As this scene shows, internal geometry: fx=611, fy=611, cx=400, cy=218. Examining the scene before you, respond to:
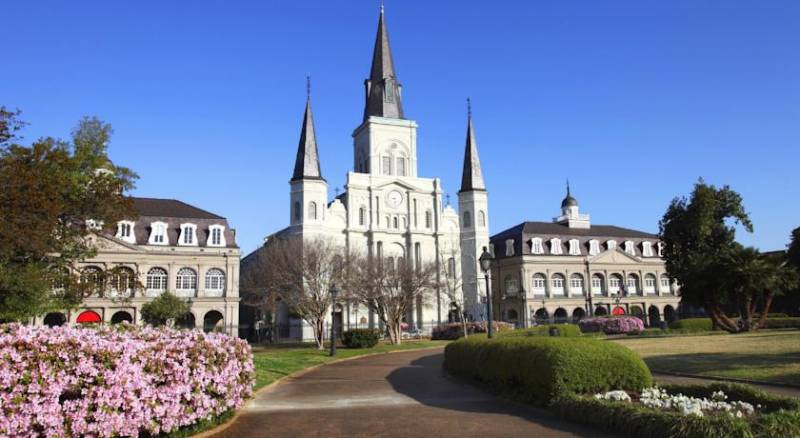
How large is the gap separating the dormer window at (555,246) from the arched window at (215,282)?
37518mm

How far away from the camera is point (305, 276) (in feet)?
144

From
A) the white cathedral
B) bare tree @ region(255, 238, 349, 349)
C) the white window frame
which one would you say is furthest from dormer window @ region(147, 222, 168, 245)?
the white cathedral

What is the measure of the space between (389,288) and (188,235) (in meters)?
21.7

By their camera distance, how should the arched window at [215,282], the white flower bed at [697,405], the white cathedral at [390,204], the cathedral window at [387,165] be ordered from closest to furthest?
the white flower bed at [697,405], the arched window at [215,282], the white cathedral at [390,204], the cathedral window at [387,165]

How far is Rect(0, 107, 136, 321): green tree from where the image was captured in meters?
21.2

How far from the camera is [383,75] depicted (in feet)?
235

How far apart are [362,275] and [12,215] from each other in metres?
29.0

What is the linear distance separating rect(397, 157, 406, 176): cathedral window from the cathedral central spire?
16.9ft

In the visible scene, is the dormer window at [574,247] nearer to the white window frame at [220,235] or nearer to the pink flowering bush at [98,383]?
the white window frame at [220,235]

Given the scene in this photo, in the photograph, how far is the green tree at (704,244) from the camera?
3950cm

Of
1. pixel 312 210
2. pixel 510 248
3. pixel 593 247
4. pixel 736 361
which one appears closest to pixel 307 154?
pixel 312 210

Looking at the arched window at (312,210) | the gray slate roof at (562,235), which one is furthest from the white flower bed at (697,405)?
the gray slate roof at (562,235)

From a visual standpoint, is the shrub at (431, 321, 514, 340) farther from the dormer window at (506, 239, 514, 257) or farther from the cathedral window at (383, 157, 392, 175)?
the cathedral window at (383, 157, 392, 175)

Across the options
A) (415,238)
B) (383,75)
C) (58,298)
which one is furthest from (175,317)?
(383,75)
